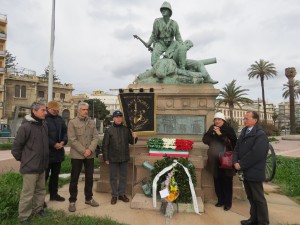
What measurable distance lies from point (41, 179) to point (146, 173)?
200 centimetres

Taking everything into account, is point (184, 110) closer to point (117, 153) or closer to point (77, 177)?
point (117, 153)

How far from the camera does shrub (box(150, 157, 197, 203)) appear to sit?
4.80m

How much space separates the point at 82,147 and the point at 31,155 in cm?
92

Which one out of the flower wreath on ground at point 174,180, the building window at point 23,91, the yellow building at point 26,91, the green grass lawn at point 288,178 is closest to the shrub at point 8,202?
the flower wreath on ground at point 174,180

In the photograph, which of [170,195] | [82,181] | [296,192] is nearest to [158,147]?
[170,195]

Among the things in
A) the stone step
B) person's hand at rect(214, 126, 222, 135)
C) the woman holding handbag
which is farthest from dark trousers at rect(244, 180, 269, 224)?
person's hand at rect(214, 126, 222, 135)

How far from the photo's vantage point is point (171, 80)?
23.2 feet

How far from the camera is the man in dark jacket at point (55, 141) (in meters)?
5.14

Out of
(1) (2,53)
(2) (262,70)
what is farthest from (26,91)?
(2) (262,70)

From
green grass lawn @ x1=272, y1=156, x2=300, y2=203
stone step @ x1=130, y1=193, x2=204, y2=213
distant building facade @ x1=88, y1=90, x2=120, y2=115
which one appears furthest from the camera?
distant building facade @ x1=88, y1=90, x2=120, y2=115

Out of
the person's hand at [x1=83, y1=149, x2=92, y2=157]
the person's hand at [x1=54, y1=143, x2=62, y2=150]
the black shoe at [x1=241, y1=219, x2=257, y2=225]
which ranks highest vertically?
the person's hand at [x1=54, y1=143, x2=62, y2=150]

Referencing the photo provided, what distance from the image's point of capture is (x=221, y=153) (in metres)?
4.98

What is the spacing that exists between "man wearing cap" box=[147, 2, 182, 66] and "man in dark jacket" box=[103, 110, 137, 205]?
2957 millimetres

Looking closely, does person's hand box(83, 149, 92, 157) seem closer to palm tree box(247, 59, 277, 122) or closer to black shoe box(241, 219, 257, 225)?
black shoe box(241, 219, 257, 225)
